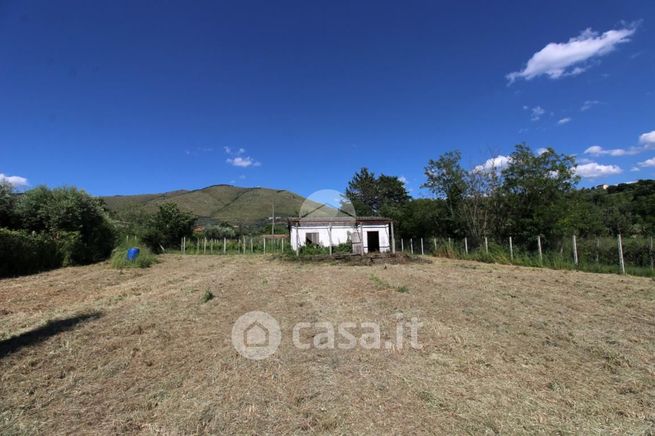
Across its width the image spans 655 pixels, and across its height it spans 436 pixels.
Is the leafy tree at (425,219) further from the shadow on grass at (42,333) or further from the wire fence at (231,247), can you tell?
the shadow on grass at (42,333)

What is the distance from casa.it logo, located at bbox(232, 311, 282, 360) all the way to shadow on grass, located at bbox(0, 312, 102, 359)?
95.1 inches

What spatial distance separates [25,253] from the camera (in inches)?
481

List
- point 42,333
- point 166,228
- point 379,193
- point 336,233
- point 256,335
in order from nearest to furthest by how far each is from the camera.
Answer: point 256,335
point 42,333
point 336,233
point 166,228
point 379,193

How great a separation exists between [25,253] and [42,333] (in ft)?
34.5

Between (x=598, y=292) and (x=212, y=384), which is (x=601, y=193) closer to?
(x=598, y=292)

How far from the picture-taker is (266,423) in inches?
94.2

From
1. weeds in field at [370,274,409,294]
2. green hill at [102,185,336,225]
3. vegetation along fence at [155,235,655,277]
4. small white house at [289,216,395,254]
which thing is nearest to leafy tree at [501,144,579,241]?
vegetation along fence at [155,235,655,277]

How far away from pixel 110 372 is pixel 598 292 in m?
8.71

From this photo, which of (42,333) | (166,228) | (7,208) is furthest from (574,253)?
(166,228)

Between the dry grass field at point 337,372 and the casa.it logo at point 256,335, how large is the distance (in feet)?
0.44

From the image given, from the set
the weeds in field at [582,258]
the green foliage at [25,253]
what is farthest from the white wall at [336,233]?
the green foliage at [25,253]

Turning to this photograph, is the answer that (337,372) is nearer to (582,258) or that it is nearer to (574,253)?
(574,253)

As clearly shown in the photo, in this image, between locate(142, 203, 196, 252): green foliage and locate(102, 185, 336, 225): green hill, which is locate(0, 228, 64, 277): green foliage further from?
locate(102, 185, 336, 225): green hill

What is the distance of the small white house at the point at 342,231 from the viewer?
23.3 meters
